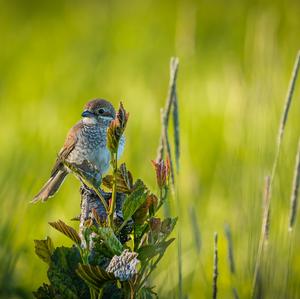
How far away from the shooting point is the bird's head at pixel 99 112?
160 inches

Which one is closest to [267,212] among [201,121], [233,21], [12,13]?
[201,121]

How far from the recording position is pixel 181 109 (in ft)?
24.0

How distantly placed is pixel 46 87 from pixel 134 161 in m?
1.88

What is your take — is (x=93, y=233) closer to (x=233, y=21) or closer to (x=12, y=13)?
(x=233, y=21)

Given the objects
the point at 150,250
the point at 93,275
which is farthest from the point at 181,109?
the point at 93,275

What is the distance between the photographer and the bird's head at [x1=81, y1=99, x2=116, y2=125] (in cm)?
406

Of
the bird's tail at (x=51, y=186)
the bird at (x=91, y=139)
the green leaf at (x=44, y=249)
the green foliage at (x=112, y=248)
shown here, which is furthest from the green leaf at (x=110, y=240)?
the bird at (x=91, y=139)

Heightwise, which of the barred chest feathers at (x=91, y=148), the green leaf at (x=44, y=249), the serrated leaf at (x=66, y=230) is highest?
the barred chest feathers at (x=91, y=148)

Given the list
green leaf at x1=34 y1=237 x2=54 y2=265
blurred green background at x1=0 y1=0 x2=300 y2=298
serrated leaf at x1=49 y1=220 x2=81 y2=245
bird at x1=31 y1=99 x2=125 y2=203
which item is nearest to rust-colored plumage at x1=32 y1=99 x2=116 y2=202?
bird at x1=31 y1=99 x2=125 y2=203

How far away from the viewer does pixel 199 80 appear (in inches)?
316

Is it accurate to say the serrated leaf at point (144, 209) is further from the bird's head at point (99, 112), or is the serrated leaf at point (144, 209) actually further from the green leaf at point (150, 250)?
the bird's head at point (99, 112)

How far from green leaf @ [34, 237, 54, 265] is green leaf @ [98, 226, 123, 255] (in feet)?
0.68

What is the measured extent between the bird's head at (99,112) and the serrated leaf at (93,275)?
1.96 m

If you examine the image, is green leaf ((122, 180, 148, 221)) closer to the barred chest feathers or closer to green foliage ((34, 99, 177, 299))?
green foliage ((34, 99, 177, 299))
